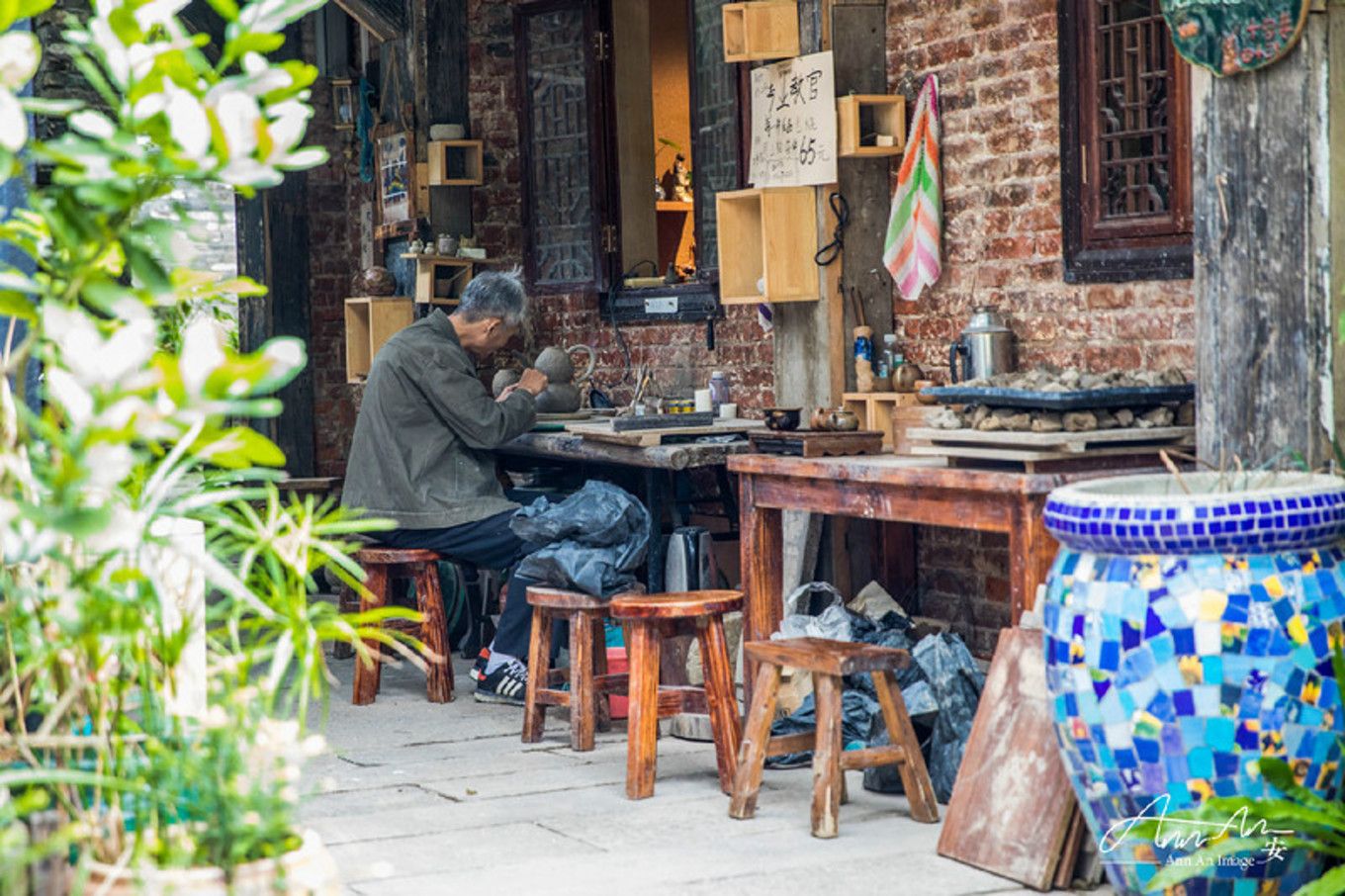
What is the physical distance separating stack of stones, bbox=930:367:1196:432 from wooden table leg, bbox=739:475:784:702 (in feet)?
2.63

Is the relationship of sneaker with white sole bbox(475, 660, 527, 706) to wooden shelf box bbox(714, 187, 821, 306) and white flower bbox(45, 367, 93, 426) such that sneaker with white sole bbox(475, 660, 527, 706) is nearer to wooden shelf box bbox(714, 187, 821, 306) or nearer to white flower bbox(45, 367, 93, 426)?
wooden shelf box bbox(714, 187, 821, 306)

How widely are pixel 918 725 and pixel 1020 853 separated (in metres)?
0.94

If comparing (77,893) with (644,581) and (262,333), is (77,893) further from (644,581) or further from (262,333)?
(262,333)

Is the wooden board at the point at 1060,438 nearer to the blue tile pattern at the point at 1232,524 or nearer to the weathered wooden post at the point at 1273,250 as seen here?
the weathered wooden post at the point at 1273,250

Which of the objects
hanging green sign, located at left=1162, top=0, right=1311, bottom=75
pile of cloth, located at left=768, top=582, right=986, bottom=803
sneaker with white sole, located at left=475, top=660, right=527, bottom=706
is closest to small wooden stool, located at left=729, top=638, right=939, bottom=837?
pile of cloth, located at left=768, top=582, right=986, bottom=803

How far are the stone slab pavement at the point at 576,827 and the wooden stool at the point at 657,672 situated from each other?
0.30 feet

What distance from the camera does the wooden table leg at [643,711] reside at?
182 inches

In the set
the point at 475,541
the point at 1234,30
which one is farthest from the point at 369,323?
the point at 1234,30

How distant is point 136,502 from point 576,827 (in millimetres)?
2136

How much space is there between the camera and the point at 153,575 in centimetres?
236

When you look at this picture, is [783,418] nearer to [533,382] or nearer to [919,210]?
[919,210]

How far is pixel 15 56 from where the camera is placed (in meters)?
2.16

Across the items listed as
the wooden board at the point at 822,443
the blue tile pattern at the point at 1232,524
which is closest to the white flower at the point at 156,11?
the blue tile pattern at the point at 1232,524

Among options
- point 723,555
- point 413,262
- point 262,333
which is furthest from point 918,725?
point 262,333
